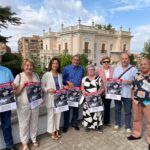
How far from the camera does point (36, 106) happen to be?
10.8 ft

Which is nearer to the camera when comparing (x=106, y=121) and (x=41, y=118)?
(x=41, y=118)

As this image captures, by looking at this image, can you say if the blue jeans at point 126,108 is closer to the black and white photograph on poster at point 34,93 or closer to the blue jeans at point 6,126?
the black and white photograph on poster at point 34,93

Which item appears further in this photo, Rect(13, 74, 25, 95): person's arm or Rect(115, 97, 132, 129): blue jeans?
Rect(115, 97, 132, 129): blue jeans

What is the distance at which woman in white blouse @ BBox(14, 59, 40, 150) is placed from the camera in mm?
3098

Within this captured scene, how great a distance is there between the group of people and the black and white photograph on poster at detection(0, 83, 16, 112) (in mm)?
89

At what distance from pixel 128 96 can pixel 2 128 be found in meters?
2.60

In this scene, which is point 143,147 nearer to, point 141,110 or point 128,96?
point 141,110

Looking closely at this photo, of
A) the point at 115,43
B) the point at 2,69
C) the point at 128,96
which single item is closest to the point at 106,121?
the point at 128,96

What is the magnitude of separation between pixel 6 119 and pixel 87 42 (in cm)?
3082

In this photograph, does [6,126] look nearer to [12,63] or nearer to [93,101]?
[93,101]

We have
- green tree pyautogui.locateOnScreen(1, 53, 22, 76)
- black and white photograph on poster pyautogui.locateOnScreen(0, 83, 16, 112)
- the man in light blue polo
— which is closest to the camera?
black and white photograph on poster pyautogui.locateOnScreen(0, 83, 16, 112)

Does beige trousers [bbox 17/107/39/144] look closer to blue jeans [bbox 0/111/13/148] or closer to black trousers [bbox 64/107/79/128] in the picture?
blue jeans [bbox 0/111/13/148]

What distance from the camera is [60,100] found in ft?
11.8

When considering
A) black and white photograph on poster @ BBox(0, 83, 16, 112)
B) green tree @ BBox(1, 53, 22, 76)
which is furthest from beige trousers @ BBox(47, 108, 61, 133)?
green tree @ BBox(1, 53, 22, 76)
